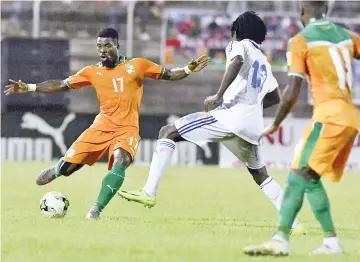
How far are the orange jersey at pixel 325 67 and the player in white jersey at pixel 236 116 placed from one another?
2.07 m

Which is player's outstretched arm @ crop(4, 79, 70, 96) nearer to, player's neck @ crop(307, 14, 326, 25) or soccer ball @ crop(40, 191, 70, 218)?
soccer ball @ crop(40, 191, 70, 218)

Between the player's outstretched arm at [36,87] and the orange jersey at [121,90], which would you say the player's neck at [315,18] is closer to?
the orange jersey at [121,90]

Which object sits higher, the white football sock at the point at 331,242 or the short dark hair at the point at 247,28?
the short dark hair at the point at 247,28

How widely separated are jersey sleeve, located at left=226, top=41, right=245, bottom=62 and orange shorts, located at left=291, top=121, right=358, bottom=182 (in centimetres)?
233

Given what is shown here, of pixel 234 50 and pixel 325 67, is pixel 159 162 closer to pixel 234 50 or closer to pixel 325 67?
pixel 234 50

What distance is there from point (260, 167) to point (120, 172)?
1475 millimetres

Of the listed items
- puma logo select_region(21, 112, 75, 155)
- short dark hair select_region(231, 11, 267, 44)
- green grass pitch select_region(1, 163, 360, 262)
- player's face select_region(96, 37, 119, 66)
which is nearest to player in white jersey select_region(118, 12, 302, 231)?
short dark hair select_region(231, 11, 267, 44)

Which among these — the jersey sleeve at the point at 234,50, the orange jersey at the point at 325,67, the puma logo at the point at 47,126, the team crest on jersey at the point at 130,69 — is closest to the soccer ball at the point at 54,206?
the team crest on jersey at the point at 130,69

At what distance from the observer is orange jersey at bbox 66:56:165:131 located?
11.7m

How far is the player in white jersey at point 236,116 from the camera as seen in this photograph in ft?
33.6

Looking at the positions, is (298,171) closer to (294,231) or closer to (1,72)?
(294,231)

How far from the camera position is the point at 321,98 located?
26.4ft

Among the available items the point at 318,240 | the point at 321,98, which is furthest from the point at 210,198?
the point at 321,98

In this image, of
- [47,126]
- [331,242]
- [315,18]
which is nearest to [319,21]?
[315,18]
